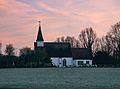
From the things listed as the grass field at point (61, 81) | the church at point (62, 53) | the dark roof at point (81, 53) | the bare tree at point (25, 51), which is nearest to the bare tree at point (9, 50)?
the bare tree at point (25, 51)

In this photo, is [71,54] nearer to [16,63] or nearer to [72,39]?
[72,39]

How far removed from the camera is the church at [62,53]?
132750mm

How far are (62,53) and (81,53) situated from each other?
6650 millimetres

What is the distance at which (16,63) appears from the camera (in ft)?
363

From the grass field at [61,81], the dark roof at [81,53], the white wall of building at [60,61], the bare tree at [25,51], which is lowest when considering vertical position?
the grass field at [61,81]

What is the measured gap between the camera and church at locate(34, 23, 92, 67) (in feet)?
436

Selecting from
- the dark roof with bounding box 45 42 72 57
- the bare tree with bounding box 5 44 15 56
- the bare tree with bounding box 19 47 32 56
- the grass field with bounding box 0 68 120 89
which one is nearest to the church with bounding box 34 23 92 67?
the dark roof with bounding box 45 42 72 57

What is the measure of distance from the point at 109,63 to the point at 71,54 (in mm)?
22726

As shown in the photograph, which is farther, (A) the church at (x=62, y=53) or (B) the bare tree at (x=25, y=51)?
(B) the bare tree at (x=25, y=51)

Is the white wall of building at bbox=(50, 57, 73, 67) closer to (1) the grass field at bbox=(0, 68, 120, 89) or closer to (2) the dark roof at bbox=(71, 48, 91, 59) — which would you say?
(2) the dark roof at bbox=(71, 48, 91, 59)

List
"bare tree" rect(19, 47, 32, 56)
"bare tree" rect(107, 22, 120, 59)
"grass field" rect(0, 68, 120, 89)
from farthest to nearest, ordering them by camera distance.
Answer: "bare tree" rect(19, 47, 32, 56) < "bare tree" rect(107, 22, 120, 59) < "grass field" rect(0, 68, 120, 89)

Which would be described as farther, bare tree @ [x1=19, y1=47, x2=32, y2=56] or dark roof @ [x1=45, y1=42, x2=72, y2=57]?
bare tree @ [x1=19, y1=47, x2=32, y2=56]

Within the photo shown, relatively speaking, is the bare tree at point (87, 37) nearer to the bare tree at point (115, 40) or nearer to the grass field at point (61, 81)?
the bare tree at point (115, 40)

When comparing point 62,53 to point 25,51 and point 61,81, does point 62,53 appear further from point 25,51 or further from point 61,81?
point 61,81
